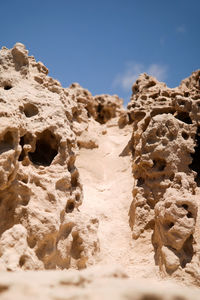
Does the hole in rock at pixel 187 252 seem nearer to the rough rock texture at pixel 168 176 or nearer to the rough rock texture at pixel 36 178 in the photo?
the rough rock texture at pixel 168 176

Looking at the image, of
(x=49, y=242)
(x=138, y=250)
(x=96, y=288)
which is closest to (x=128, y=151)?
(x=138, y=250)

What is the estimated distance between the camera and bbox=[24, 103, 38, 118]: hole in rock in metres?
8.34

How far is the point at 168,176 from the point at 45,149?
3666 millimetres

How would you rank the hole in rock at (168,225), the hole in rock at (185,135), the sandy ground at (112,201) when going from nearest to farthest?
the hole in rock at (168,225) < the sandy ground at (112,201) < the hole in rock at (185,135)

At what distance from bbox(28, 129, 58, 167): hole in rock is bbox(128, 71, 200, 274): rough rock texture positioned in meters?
2.83

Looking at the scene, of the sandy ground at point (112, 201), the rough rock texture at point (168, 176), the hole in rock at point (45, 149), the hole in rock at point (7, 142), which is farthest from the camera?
the hole in rock at point (45, 149)

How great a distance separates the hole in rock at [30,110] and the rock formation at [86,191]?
3cm

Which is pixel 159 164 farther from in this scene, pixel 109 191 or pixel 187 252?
pixel 187 252

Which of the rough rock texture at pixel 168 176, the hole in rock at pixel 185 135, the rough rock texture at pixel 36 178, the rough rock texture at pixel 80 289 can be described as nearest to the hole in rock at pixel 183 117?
the rough rock texture at pixel 168 176

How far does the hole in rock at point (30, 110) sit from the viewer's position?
8.34m

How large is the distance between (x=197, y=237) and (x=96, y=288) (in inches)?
215

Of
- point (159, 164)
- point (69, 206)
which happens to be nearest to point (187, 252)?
point (159, 164)

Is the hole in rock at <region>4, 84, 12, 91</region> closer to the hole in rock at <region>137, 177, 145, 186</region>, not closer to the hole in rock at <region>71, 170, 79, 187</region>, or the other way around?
the hole in rock at <region>71, 170, 79, 187</region>

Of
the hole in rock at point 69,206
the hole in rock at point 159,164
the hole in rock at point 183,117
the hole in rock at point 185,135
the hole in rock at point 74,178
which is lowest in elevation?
the hole in rock at point 69,206
